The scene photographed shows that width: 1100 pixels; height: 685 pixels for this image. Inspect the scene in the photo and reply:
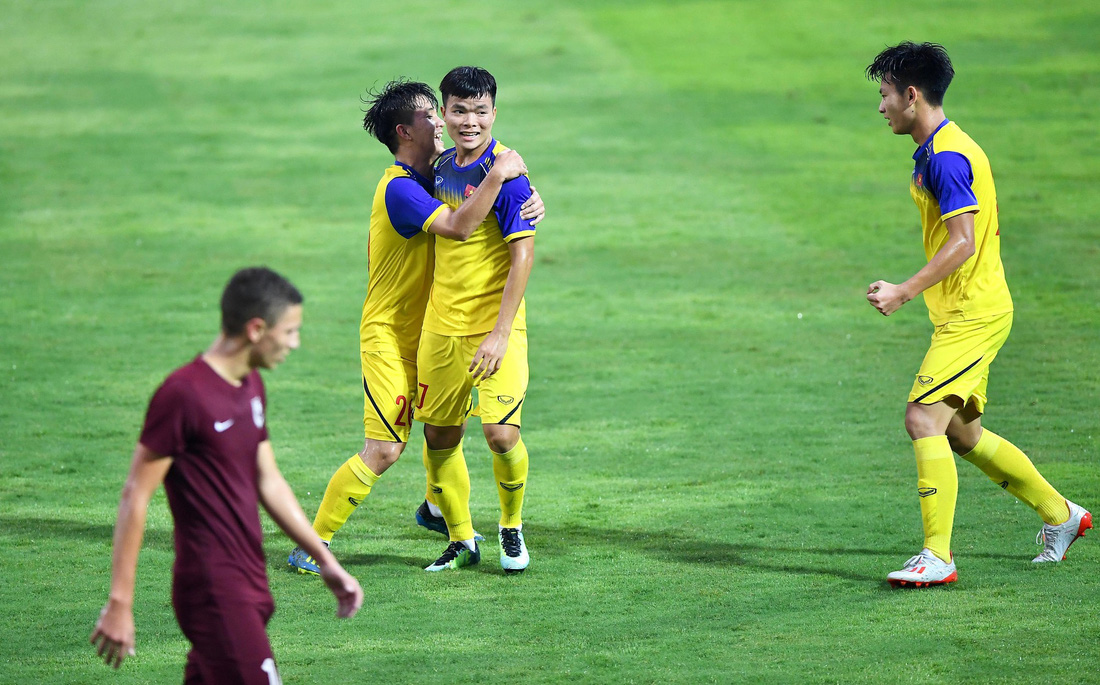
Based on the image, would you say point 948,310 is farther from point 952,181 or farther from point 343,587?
point 343,587

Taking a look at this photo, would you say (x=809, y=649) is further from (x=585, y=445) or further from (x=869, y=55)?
(x=869, y=55)

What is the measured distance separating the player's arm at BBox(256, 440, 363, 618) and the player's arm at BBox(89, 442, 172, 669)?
1.16 ft

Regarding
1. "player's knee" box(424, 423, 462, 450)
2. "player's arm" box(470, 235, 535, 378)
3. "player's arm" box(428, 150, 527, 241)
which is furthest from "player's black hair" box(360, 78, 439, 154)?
"player's knee" box(424, 423, 462, 450)

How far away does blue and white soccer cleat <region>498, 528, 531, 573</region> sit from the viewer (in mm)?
6262

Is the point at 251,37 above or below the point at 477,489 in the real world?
above

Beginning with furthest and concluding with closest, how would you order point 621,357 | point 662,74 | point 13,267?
point 662,74, point 13,267, point 621,357

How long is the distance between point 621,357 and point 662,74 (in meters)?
10.9

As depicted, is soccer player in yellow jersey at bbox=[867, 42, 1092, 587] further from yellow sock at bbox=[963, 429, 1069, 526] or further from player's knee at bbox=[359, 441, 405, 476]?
player's knee at bbox=[359, 441, 405, 476]

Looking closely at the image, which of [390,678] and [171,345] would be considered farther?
[171,345]

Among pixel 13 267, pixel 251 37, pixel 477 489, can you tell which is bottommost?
pixel 477 489

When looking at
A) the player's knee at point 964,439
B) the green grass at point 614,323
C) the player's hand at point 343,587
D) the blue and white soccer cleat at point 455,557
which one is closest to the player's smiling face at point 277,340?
the player's hand at point 343,587

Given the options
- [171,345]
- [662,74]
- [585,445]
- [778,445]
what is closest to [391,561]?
[585,445]

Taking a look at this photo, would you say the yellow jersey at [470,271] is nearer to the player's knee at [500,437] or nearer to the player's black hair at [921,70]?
the player's knee at [500,437]

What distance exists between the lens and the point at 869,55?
20.4 m
